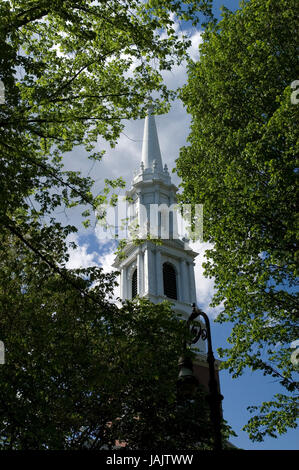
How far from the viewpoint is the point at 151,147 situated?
5838cm

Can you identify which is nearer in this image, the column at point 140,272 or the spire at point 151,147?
the column at point 140,272

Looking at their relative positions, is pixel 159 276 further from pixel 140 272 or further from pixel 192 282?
pixel 192 282

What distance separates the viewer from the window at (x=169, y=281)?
4356 cm

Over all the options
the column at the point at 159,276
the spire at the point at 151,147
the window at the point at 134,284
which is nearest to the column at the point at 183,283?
the column at the point at 159,276

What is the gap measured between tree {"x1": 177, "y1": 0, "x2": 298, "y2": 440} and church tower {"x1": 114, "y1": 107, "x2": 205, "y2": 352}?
2401 cm

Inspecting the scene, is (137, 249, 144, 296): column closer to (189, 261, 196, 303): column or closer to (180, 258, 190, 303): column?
(180, 258, 190, 303): column

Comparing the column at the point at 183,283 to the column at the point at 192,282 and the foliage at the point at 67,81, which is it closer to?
the column at the point at 192,282

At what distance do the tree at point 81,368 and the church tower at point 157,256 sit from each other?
79.1 feet

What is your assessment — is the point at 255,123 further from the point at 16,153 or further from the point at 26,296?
the point at 26,296

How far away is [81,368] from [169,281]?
98.1 ft

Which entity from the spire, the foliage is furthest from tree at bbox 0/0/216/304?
the spire

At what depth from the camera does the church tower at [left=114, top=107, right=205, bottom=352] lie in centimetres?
4228
